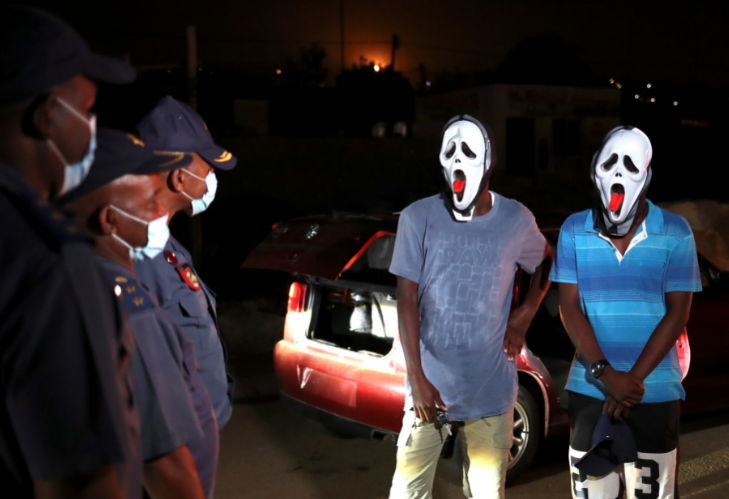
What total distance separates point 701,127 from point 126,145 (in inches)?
1555

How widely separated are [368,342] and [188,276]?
Answer: 104 inches

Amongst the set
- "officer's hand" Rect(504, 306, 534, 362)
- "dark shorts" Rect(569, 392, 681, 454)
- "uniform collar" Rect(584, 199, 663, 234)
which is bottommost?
"dark shorts" Rect(569, 392, 681, 454)

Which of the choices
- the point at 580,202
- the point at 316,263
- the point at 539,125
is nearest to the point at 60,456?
the point at 316,263

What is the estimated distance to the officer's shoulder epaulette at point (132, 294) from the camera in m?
1.81

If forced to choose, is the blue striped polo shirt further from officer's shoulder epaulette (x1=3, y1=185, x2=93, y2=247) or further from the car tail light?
the car tail light

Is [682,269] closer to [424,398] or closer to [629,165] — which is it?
[629,165]

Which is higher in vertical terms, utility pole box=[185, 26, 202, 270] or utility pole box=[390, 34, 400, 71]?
utility pole box=[390, 34, 400, 71]

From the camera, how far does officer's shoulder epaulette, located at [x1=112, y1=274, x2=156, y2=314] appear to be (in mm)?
1807

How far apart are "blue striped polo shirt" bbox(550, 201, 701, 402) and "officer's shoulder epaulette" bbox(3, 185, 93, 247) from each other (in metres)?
2.40

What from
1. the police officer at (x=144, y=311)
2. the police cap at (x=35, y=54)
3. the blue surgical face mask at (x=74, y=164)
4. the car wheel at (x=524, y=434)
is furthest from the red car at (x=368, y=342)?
the police cap at (x=35, y=54)

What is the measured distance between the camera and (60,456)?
1.18 meters

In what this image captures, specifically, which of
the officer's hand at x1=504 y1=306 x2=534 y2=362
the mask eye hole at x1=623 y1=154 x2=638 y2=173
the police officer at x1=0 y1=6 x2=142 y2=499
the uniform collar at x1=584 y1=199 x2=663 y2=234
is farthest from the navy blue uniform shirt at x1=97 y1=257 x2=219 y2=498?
the mask eye hole at x1=623 y1=154 x2=638 y2=173

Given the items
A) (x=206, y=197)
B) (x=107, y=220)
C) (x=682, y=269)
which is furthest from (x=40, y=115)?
(x=682, y=269)

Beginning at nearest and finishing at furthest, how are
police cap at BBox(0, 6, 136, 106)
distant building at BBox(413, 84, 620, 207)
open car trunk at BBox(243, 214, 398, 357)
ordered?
police cap at BBox(0, 6, 136, 106) → open car trunk at BBox(243, 214, 398, 357) → distant building at BBox(413, 84, 620, 207)
